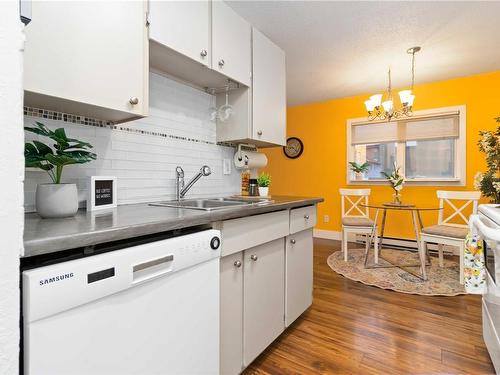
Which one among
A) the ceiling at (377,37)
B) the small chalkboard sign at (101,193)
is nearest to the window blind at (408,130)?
the ceiling at (377,37)

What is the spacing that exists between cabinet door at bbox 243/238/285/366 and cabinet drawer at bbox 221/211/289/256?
0.19 ft

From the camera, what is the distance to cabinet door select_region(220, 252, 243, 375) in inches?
47.5

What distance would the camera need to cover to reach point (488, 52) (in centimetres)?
282

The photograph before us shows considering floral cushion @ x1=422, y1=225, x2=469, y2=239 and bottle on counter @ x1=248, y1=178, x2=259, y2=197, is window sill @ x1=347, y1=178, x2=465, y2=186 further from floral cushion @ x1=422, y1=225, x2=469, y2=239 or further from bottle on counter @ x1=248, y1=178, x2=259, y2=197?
bottle on counter @ x1=248, y1=178, x2=259, y2=197

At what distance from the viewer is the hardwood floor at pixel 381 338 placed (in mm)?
1479

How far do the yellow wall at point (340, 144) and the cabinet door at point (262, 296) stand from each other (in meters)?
3.10

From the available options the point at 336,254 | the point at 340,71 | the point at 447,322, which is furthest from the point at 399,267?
the point at 340,71

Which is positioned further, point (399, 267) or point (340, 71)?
point (340, 71)

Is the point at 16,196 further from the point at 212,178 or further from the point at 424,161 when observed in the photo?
the point at 424,161

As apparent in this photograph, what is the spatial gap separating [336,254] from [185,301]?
3.03 meters

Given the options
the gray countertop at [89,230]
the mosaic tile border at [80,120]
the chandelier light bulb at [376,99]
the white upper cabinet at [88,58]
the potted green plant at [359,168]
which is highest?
the chandelier light bulb at [376,99]

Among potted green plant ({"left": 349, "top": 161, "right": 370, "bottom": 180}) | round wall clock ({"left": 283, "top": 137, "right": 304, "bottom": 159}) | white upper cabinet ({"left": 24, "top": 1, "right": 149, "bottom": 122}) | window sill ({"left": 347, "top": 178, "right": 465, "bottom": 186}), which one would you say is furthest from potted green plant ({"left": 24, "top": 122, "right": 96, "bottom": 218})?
round wall clock ({"left": 283, "top": 137, "right": 304, "bottom": 159})

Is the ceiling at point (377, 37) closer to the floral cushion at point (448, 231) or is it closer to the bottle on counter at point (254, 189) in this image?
the bottle on counter at point (254, 189)

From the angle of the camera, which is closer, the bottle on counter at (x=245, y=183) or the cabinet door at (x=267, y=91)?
the cabinet door at (x=267, y=91)
